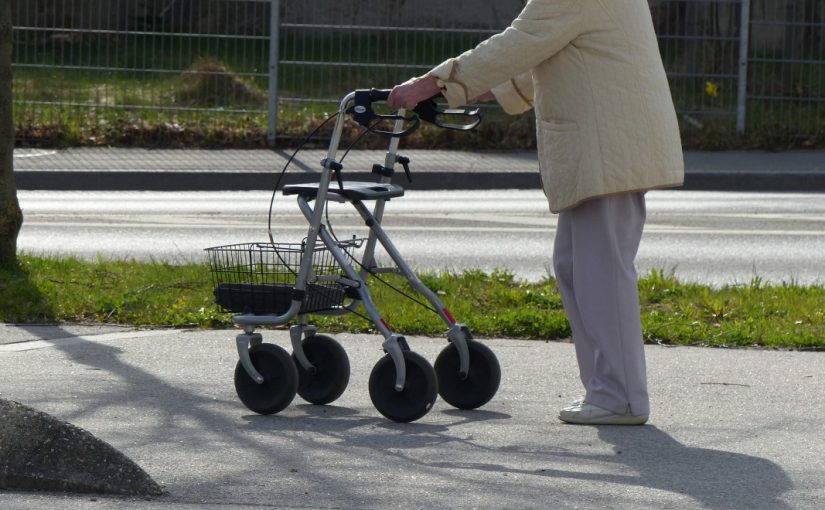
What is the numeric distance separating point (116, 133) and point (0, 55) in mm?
8063

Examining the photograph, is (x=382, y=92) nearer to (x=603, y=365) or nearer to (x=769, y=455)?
(x=603, y=365)

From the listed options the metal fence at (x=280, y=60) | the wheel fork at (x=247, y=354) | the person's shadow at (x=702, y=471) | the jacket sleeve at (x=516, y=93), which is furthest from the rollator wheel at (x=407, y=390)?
the metal fence at (x=280, y=60)

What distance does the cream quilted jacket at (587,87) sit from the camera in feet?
16.9

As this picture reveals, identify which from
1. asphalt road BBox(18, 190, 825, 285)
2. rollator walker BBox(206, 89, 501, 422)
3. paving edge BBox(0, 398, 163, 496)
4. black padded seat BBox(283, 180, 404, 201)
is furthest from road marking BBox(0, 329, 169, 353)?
asphalt road BBox(18, 190, 825, 285)

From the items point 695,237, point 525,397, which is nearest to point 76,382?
point 525,397

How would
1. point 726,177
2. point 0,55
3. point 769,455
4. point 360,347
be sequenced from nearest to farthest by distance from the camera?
point 769,455, point 360,347, point 0,55, point 726,177

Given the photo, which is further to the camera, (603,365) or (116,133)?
(116,133)

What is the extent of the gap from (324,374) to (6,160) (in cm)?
311

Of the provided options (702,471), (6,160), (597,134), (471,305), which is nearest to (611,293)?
(597,134)

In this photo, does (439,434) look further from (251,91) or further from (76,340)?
(251,91)

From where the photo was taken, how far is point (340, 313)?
554 centimetres

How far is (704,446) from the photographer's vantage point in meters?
5.03

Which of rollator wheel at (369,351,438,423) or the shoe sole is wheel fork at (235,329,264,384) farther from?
the shoe sole

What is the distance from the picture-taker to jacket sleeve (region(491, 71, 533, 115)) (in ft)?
18.5
